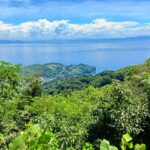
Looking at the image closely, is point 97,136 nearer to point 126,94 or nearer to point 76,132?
point 76,132

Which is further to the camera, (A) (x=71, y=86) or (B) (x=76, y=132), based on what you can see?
(A) (x=71, y=86)

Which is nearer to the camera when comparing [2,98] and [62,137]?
[62,137]

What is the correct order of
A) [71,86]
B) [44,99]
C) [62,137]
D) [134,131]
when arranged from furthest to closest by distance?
1. [71,86]
2. [44,99]
3. [62,137]
4. [134,131]

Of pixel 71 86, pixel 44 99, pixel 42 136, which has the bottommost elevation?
pixel 71 86

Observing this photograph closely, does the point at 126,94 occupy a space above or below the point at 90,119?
above

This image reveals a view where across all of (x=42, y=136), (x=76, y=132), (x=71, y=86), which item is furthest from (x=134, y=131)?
(x=71, y=86)

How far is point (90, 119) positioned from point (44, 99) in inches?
521

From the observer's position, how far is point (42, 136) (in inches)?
42.4

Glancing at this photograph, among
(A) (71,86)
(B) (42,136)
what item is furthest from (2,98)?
(A) (71,86)

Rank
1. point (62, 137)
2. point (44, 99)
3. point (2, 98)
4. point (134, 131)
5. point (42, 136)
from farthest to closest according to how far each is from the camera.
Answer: point (44, 99)
point (2, 98)
point (62, 137)
point (134, 131)
point (42, 136)

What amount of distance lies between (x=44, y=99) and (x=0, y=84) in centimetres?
881

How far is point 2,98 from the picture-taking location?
16219mm

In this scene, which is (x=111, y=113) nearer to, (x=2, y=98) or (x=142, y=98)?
(x=142, y=98)

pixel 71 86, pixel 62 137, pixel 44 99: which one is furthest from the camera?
pixel 71 86
